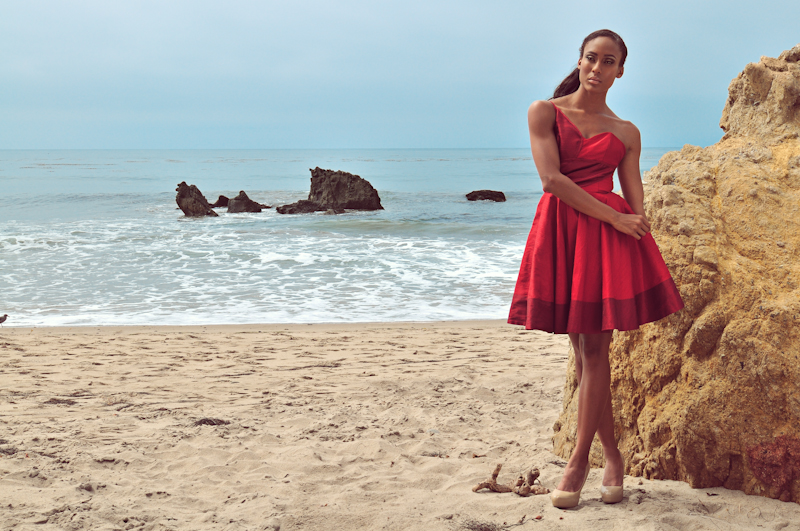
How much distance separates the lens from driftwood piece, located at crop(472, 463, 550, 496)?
2.95 metres

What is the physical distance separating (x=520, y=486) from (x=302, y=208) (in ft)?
67.4

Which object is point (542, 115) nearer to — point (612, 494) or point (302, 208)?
point (612, 494)

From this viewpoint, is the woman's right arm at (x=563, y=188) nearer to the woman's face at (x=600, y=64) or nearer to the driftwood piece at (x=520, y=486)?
the woman's face at (x=600, y=64)

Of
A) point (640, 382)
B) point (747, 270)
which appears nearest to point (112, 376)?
point (640, 382)

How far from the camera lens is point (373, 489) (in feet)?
Answer: 10.4

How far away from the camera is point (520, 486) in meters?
3.01

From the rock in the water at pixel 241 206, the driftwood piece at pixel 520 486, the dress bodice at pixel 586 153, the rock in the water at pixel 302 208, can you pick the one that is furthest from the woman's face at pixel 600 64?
the rock in the water at pixel 241 206

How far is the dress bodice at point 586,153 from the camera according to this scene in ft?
8.56

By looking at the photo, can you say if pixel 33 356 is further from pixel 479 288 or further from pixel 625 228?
pixel 479 288

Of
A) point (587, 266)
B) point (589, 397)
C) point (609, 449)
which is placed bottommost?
point (609, 449)

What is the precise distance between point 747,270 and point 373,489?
2.04 m

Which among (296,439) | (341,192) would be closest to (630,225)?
(296,439)

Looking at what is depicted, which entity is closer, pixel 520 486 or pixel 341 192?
pixel 520 486

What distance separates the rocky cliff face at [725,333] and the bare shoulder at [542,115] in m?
0.89
